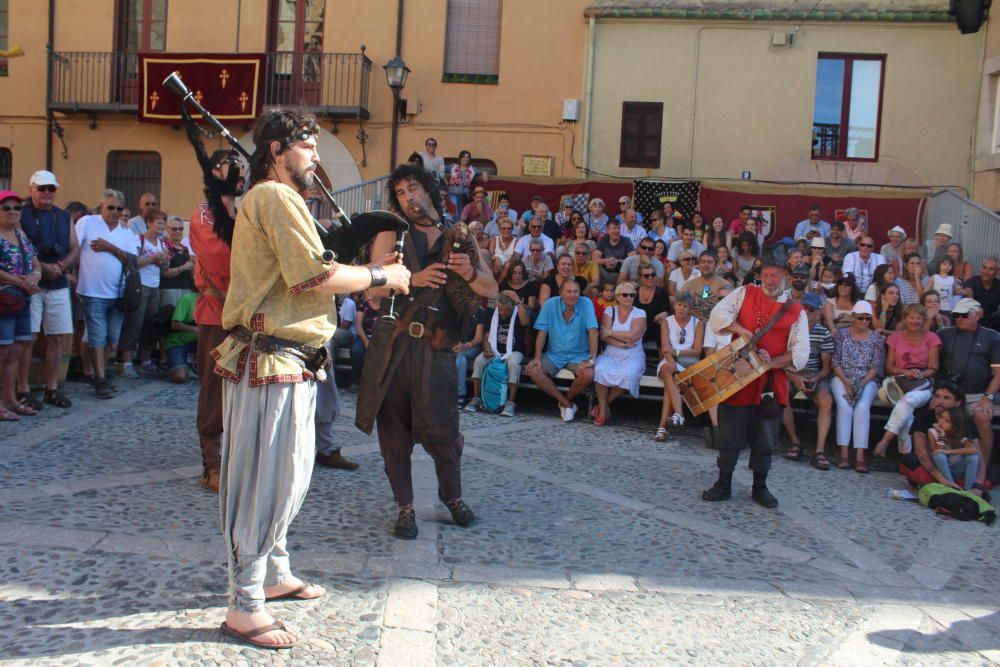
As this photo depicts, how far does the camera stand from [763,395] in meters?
6.08

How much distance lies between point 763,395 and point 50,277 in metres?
6.05

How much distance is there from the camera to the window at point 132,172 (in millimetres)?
16938

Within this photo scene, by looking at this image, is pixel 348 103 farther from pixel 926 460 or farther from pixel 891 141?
pixel 926 460

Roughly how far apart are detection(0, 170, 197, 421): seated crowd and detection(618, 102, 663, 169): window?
27.3 feet

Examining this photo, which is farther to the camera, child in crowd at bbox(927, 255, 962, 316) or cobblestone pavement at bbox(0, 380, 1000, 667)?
child in crowd at bbox(927, 255, 962, 316)

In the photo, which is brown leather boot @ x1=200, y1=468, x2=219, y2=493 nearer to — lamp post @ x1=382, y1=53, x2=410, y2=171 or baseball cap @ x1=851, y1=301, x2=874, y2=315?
baseball cap @ x1=851, y1=301, x2=874, y2=315

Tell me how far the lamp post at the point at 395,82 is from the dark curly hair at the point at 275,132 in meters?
12.5

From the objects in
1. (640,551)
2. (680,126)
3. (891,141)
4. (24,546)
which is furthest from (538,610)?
(891,141)

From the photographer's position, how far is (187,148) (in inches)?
660

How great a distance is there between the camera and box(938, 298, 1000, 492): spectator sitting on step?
7.71 m

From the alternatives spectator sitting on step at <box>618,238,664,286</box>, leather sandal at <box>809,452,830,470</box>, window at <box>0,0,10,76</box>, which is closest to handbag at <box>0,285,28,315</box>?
spectator sitting on step at <box>618,238,664,286</box>

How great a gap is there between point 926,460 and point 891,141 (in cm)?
996

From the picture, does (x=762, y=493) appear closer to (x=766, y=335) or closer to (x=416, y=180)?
(x=766, y=335)

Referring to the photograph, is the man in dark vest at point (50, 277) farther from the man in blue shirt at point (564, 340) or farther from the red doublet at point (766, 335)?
the red doublet at point (766, 335)
